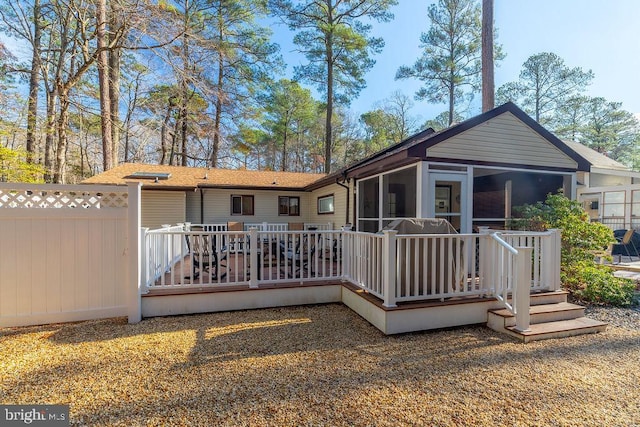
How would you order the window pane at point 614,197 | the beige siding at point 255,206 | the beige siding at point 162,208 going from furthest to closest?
the window pane at point 614,197
the beige siding at point 255,206
the beige siding at point 162,208

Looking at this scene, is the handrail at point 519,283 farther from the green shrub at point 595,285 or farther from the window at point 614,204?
the window at point 614,204

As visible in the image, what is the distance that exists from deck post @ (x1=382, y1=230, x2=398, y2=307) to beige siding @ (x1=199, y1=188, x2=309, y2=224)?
9.11 meters

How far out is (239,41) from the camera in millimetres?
14211

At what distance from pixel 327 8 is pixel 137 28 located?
33.3 ft

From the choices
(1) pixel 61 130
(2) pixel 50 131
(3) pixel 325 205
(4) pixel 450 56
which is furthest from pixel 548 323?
(4) pixel 450 56

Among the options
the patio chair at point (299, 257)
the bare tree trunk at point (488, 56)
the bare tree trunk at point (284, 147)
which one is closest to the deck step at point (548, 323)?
the patio chair at point (299, 257)

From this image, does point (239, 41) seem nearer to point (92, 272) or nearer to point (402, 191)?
point (402, 191)

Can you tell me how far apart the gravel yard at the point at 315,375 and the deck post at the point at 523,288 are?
28cm

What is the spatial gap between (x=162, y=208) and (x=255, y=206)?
3.58 m

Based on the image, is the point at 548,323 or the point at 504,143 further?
the point at 504,143

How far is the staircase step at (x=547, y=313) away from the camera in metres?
3.78

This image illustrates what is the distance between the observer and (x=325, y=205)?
10.8m

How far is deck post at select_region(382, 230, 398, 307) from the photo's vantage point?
3652mm

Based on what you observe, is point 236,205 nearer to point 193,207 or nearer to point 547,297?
point 193,207
